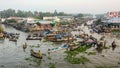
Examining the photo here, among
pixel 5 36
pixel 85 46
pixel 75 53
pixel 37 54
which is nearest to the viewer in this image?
pixel 37 54

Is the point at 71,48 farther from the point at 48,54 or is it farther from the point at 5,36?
the point at 5,36

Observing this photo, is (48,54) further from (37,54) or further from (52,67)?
(52,67)

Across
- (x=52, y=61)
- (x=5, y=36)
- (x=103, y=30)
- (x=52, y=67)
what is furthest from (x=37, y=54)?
(x=103, y=30)

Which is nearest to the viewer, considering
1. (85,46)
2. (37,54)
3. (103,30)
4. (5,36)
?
(37,54)

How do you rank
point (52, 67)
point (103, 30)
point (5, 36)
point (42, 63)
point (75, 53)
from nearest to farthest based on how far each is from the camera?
point (52, 67)
point (42, 63)
point (75, 53)
point (5, 36)
point (103, 30)

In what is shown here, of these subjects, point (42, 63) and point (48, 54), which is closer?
point (42, 63)

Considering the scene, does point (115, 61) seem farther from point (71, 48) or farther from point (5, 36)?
point (5, 36)

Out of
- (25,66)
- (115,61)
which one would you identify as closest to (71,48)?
(115,61)

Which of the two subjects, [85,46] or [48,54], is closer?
[48,54]

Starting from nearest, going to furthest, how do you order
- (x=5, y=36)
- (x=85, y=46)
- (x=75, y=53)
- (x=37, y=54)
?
(x=37, y=54)
(x=75, y=53)
(x=85, y=46)
(x=5, y=36)
